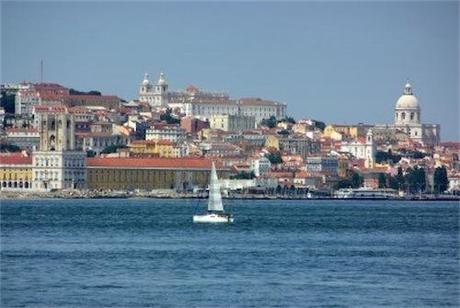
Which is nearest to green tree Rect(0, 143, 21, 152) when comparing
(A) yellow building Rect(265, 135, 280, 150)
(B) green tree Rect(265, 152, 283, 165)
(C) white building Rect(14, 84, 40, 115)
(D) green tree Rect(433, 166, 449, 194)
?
(C) white building Rect(14, 84, 40, 115)

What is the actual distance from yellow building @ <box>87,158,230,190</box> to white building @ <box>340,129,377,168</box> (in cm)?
2170

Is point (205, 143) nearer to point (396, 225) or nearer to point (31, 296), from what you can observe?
point (396, 225)

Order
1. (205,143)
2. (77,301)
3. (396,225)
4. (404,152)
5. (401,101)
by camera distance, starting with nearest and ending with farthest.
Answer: (77,301), (396,225), (205,143), (404,152), (401,101)

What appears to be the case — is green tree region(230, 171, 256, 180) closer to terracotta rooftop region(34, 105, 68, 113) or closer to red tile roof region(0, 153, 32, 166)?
red tile roof region(0, 153, 32, 166)

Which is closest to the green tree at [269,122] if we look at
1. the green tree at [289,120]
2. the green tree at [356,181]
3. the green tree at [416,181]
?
the green tree at [289,120]

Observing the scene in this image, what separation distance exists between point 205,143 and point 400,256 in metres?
72.3

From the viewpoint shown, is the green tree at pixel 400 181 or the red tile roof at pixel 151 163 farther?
the green tree at pixel 400 181

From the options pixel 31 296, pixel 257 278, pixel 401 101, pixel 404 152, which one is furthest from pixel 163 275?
pixel 401 101

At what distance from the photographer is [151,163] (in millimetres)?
88250

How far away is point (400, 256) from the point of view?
3109 centimetres

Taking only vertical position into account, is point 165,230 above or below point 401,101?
below

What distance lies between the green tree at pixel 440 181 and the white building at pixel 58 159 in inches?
650

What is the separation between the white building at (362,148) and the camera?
362 ft

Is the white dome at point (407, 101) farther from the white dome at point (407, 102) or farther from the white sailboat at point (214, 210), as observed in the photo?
the white sailboat at point (214, 210)
